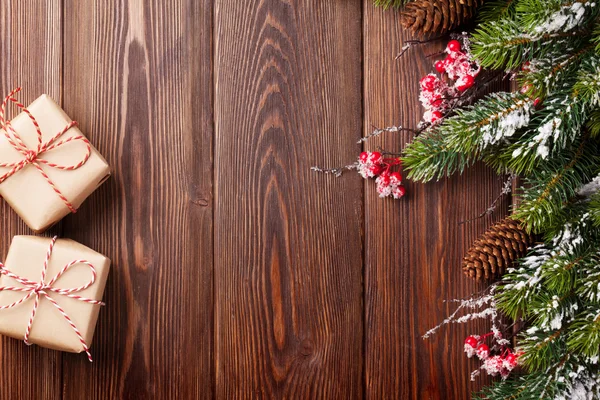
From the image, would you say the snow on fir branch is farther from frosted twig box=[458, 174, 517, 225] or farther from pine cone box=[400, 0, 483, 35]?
frosted twig box=[458, 174, 517, 225]

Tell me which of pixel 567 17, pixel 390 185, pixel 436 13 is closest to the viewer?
pixel 567 17

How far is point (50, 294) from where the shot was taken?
908mm

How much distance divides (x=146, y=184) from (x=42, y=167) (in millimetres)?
179

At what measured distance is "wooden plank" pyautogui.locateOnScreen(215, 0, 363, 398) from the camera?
1.00 m

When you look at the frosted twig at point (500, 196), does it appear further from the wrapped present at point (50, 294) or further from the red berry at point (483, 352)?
the wrapped present at point (50, 294)

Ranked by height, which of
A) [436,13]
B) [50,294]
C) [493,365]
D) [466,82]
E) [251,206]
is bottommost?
[493,365]

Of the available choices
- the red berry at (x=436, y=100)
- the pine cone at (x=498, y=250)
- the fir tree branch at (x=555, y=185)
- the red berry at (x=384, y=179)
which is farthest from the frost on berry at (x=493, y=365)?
the red berry at (x=436, y=100)

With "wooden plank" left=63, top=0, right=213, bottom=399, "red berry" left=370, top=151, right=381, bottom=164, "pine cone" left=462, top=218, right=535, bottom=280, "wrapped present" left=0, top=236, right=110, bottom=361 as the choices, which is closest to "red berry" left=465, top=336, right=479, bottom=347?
"pine cone" left=462, top=218, right=535, bottom=280

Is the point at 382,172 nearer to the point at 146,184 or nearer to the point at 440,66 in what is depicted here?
the point at 440,66

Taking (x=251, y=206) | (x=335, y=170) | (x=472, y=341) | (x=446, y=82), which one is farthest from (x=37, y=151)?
(x=472, y=341)

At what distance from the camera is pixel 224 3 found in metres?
1.00

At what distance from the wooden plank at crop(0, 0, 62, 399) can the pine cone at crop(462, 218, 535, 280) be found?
0.75 m

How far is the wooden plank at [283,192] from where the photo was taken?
100cm

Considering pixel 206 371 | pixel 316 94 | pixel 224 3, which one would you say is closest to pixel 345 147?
pixel 316 94
